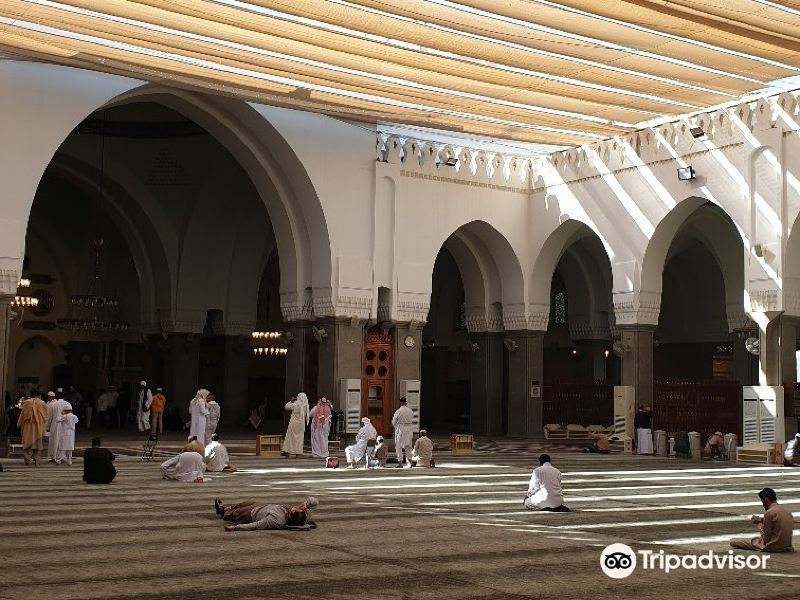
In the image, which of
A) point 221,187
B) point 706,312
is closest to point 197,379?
point 221,187

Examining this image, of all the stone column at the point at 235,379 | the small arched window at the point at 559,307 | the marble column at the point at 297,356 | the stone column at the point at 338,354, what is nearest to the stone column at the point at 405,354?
the stone column at the point at 338,354

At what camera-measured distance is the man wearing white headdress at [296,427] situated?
56.3 ft

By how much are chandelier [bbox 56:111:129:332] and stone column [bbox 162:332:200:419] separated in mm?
1198

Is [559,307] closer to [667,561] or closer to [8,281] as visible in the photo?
[8,281]

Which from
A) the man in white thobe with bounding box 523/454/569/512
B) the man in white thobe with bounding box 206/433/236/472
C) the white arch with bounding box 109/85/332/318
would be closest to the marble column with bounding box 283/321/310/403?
the white arch with bounding box 109/85/332/318

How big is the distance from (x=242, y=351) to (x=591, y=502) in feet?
47.1

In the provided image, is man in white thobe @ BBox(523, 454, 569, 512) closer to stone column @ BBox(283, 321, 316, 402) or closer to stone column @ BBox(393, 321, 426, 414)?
→ stone column @ BBox(283, 321, 316, 402)

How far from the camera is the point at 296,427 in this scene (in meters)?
17.2

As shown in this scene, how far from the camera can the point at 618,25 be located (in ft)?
43.7

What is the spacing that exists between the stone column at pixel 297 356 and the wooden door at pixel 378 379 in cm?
117

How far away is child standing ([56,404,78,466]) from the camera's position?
14.6m

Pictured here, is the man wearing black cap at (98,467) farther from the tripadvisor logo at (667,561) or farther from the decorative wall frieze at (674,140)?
the decorative wall frieze at (674,140)

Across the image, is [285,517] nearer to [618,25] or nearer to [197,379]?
[618,25]

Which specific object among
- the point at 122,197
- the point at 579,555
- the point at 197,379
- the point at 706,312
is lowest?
the point at 579,555
